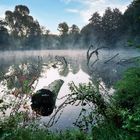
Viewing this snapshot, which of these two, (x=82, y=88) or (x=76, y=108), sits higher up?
(x=82, y=88)

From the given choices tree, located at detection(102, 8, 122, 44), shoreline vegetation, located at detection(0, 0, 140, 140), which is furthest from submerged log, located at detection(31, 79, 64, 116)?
tree, located at detection(102, 8, 122, 44)

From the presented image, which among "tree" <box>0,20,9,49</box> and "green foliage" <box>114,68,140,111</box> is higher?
"green foliage" <box>114,68,140,111</box>

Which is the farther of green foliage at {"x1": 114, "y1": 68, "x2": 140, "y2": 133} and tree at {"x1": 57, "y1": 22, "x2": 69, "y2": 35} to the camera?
tree at {"x1": 57, "y1": 22, "x2": 69, "y2": 35}

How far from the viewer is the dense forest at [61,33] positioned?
105 meters

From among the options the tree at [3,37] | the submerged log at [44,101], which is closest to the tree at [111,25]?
the tree at [3,37]

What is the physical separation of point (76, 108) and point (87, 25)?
4774 inches

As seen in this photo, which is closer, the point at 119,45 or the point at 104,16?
the point at 119,45

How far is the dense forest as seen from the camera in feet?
345

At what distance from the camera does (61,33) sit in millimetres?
158625

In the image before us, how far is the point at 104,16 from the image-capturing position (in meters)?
122

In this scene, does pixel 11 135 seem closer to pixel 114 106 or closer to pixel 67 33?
pixel 114 106

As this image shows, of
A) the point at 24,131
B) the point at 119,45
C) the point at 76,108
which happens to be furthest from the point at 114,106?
the point at 119,45

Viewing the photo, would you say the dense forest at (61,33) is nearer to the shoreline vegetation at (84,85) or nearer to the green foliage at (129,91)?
the shoreline vegetation at (84,85)

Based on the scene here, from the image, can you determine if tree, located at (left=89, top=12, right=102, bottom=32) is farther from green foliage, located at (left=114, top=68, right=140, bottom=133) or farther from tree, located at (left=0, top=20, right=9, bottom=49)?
green foliage, located at (left=114, top=68, right=140, bottom=133)
